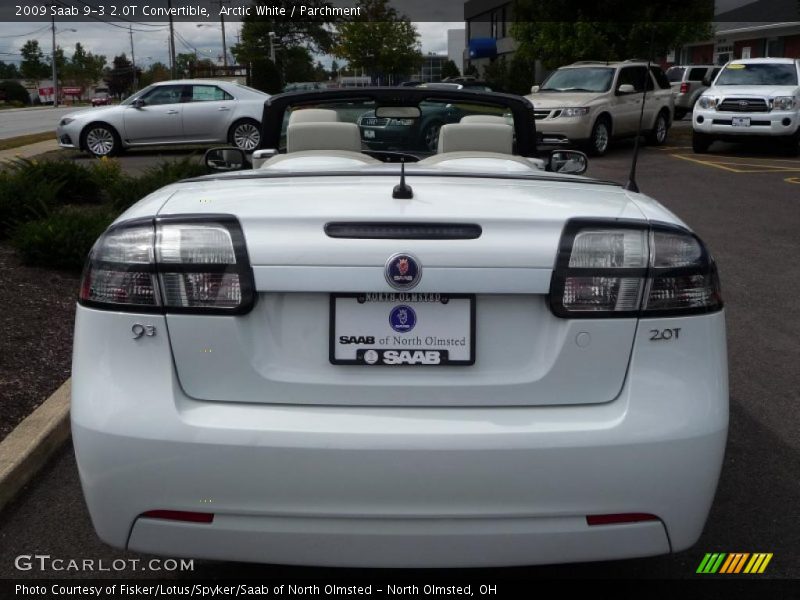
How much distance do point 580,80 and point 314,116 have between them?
16.8 metres

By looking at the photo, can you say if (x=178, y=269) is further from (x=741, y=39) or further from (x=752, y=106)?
(x=741, y=39)

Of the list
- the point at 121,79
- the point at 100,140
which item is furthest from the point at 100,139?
the point at 121,79

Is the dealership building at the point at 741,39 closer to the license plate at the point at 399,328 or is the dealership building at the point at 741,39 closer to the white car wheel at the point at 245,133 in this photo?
the white car wheel at the point at 245,133

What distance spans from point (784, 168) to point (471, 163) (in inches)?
581

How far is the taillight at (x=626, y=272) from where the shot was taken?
2.58 m

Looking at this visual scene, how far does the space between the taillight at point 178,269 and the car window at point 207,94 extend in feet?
59.8

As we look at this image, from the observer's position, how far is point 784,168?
1698 centimetres

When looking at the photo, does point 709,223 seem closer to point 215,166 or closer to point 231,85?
point 215,166

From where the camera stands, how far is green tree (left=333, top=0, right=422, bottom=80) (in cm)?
5956

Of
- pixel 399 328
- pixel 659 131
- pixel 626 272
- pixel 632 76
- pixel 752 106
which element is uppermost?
pixel 632 76

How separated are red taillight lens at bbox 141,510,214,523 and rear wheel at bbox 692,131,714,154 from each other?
1881 centimetres

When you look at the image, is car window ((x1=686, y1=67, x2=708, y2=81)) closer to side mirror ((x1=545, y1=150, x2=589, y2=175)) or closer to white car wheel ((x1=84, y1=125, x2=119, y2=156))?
white car wheel ((x1=84, y1=125, x2=119, y2=156))

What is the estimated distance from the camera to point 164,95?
66.2 ft

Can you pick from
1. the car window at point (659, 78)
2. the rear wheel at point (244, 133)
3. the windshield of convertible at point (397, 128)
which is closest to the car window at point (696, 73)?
the car window at point (659, 78)
